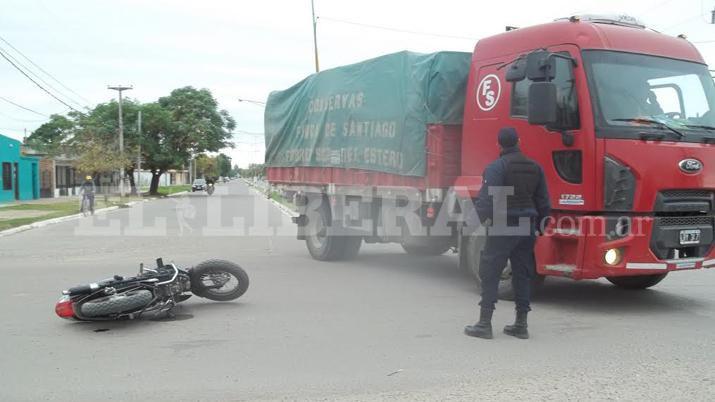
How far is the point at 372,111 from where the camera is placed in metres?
9.93

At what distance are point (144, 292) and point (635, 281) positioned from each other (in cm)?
605

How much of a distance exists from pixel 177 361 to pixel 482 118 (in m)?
4.56

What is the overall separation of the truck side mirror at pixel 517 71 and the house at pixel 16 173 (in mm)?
35859

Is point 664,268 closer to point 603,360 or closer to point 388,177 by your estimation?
point 603,360

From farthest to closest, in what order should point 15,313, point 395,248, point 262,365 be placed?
point 395,248 → point 15,313 → point 262,365

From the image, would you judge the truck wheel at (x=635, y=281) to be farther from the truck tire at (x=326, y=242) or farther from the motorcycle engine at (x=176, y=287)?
the motorcycle engine at (x=176, y=287)

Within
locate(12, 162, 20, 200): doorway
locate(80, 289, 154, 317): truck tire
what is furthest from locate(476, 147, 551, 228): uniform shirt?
locate(12, 162, 20, 200): doorway

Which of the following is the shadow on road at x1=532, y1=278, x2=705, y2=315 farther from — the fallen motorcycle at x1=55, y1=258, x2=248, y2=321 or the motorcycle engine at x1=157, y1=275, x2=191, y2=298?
the motorcycle engine at x1=157, y1=275, x2=191, y2=298

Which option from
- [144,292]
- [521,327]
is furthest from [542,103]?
[144,292]

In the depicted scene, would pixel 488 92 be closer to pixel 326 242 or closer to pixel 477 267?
pixel 477 267

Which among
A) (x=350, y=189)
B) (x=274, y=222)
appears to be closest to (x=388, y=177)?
(x=350, y=189)

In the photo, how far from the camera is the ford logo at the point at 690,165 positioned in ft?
21.3

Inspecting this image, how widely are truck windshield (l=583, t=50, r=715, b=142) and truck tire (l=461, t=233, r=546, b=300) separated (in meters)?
1.92

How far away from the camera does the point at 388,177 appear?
9.41 meters
